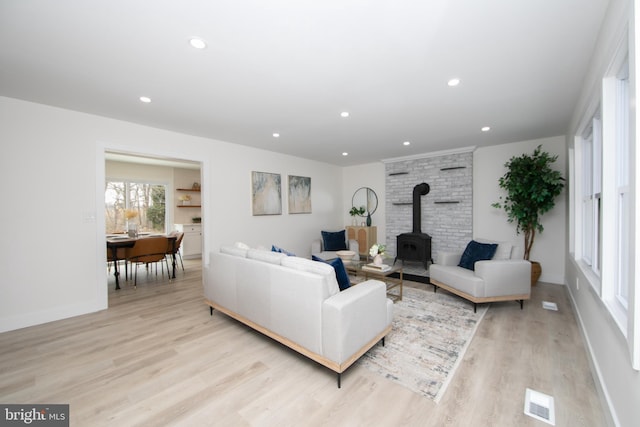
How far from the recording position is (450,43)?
186 cm

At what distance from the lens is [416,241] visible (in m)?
5.36

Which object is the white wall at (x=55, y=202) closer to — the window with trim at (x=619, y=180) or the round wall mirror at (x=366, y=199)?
the round wall mirror at (x=366, y=199)

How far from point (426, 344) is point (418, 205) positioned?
3.65 m

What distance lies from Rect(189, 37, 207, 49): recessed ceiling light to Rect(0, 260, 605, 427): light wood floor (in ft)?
8.41

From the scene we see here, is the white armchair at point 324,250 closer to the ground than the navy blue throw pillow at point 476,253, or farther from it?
closer to the ground

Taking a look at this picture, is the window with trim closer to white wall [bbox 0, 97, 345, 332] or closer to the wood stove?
the wood stove

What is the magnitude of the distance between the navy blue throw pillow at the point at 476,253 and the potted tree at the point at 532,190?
3.69 ft

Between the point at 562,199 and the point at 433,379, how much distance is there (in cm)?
436

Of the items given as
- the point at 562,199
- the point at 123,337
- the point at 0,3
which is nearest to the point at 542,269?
the point at 562,199

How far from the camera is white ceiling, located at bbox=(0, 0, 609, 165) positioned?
1574 millimetres

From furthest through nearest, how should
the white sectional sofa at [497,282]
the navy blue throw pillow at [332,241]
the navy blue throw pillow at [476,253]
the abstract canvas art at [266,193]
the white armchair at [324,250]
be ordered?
the navy blue throw pillow at [332,241] → the white armchair at [324,250] → the abstract canvas art at [266,193] → the navy blue throw pillow at [476,253] → the white sectional sofa at [497,282]

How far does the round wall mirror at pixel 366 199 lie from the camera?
6594 mm

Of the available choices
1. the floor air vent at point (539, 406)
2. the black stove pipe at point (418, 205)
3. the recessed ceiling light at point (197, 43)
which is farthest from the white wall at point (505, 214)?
the recessed ceiling light at point (197, 43)

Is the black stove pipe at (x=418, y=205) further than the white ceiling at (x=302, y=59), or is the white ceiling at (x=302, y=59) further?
the black stove pipe at (x=418, y=205)
